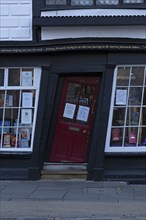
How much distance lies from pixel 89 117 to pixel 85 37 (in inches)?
73.1

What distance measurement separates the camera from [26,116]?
37.7 feet

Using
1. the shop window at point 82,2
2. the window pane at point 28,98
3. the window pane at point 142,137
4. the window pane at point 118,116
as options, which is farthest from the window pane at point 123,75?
the window pane at point 28,98

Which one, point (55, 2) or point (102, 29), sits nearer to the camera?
point (102, 29)

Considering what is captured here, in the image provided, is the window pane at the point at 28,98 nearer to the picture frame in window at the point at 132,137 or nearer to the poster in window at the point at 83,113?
the poster in window at the point at 83,113

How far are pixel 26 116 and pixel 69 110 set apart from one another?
1.00 m

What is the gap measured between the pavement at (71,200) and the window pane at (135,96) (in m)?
1.85

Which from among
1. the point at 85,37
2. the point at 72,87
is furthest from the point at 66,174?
the point at 85,37

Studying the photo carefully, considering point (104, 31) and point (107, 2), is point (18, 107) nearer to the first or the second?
point (104, 31)

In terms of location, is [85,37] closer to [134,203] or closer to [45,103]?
[45,103]

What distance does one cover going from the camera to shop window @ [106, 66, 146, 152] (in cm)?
1129

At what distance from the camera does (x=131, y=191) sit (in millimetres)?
10180

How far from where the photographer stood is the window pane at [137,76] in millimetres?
11289

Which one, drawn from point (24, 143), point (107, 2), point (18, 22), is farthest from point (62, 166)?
point (107, 2)

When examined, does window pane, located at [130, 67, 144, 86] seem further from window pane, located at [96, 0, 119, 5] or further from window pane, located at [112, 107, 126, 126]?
window pane, located at [96, 0, 119, 5]
